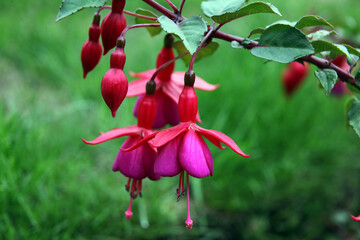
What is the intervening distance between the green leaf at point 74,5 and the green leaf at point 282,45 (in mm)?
198

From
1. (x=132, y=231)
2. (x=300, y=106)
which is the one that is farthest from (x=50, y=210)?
(x=300, y=106)

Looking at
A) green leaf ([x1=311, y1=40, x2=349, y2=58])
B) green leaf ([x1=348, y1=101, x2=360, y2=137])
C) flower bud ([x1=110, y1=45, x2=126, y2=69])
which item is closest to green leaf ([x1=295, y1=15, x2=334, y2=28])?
green leaf ([x1=311, y1=40, x2=349, y2=58])

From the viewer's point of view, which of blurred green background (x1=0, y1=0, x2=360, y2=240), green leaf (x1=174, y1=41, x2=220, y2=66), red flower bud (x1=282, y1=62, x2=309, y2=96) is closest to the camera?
green leaf (x1=174, y1=41, x2=220, y2=66)

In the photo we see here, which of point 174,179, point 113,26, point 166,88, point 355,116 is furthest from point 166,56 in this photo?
point 174,179

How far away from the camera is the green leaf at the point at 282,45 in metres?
0.49

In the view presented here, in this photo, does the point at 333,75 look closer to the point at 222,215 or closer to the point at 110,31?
the point at 110,31

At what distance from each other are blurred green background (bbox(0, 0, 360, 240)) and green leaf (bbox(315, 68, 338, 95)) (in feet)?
2.04

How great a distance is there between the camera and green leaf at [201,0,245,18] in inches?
20.3

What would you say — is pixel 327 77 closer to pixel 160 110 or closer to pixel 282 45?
pixel 282 45

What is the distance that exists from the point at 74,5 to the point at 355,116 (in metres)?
0.39

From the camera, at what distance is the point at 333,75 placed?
0.53 meters

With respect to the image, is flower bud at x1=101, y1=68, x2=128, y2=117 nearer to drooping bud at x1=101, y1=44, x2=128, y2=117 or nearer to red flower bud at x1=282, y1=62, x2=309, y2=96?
drooping bud at x1=101, y1=44, x2=128, y2=117

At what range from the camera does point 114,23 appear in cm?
50

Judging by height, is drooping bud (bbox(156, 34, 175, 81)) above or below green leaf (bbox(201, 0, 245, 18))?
below
